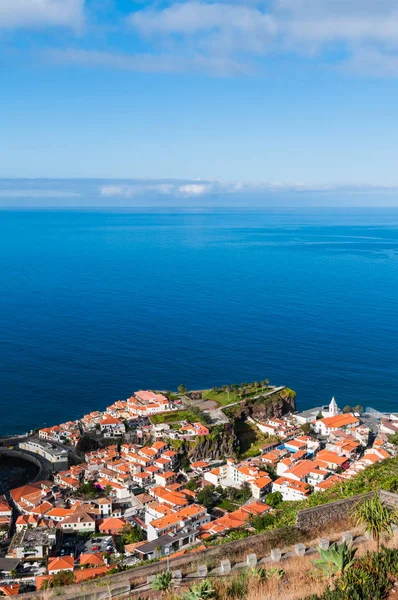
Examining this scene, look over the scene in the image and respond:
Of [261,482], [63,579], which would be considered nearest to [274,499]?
[261,482]

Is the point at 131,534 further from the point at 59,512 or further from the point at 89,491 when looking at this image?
the point at 89,491

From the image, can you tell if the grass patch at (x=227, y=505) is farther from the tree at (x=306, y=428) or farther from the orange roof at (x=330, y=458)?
the tree at (x=306, y=428)

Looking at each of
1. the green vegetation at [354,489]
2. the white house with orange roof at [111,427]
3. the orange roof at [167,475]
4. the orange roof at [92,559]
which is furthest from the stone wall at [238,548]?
the white house with orange roof at [111,427]

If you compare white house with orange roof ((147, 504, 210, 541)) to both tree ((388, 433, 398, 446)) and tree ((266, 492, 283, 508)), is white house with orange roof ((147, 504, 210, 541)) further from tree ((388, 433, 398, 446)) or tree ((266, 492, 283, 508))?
tree ((388, 433, 398, 446))

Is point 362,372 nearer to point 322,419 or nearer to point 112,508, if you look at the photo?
point 322,419

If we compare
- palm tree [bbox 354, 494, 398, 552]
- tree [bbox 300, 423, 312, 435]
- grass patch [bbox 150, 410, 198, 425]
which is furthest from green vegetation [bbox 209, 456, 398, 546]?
grass patch [bbox 150, 410, 198, 425]
